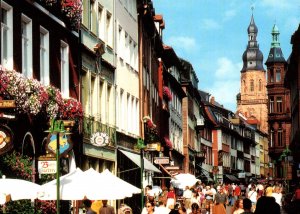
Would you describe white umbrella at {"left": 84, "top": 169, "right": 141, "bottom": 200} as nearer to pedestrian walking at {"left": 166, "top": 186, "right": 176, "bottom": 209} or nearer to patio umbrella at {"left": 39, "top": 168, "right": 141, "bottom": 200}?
patio umbrella at {"left": 39, "top": 168, "right": 141, "bottom": 200}

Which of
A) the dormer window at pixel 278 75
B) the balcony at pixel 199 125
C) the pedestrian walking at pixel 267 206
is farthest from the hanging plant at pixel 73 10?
the dormer window at pixel 278 75

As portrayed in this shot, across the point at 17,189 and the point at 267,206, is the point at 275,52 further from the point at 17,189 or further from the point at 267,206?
the point at 267,206

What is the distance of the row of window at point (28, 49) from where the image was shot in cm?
2205

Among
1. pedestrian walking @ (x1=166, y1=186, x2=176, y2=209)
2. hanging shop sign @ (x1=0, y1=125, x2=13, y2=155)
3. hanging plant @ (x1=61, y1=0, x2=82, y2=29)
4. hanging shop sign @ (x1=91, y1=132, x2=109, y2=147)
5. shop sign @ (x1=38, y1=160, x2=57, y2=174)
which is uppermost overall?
hanging plant @ (x1=61, y1=0, x2=82, y2=29)

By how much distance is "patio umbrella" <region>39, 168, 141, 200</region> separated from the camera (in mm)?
20062

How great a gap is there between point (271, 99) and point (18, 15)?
419ft

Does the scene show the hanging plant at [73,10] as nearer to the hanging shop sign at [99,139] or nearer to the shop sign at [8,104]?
the hanging shop sign at [99,139]

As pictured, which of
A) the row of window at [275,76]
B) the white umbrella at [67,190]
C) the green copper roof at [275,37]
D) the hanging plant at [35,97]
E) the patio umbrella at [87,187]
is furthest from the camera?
the green copper roof at [275,37]

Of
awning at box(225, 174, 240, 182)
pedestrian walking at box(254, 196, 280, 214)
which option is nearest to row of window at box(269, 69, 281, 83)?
awning at box(225, 174, 240, 182)

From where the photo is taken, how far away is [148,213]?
23000 mm

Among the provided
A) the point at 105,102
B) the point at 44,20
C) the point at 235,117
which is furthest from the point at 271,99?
the point at 44,20

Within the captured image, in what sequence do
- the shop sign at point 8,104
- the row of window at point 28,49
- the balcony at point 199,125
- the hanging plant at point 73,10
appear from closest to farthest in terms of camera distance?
the shop sign at point 8,104
the row of window at point 28,49
the hanging plant at point 73,10
the balcony at point 199,125

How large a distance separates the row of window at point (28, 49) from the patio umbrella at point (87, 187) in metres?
3.16

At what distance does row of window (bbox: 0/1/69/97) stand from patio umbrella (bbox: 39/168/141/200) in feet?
10.4
